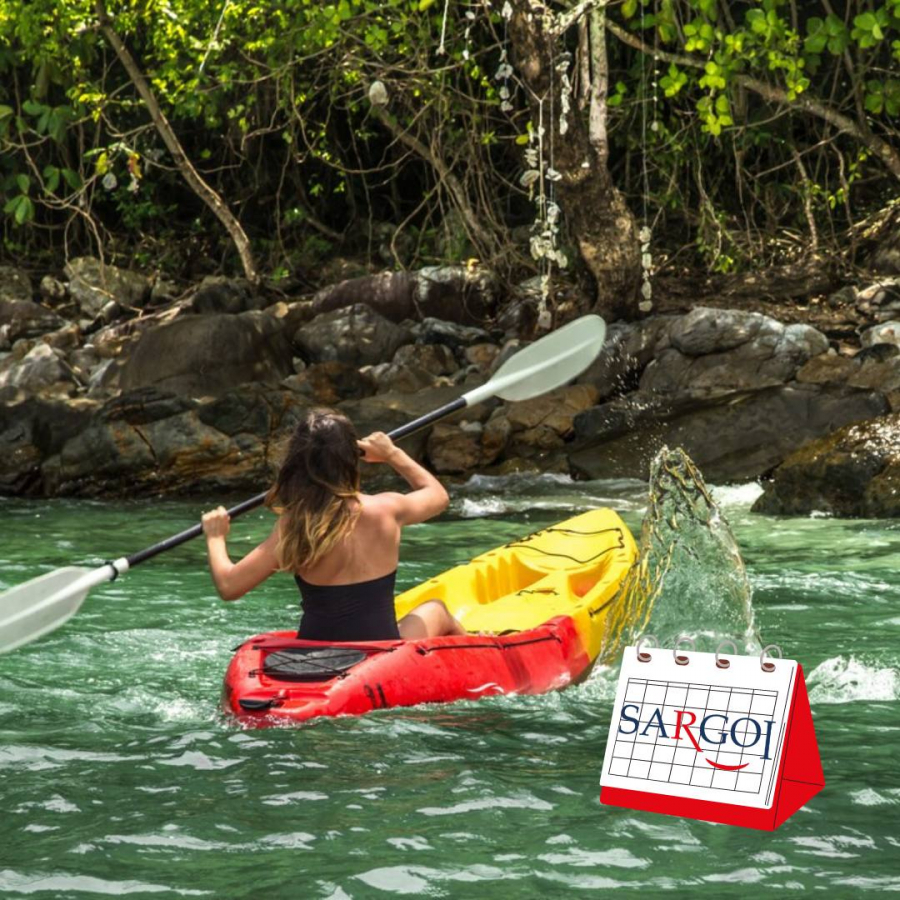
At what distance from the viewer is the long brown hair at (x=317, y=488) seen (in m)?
4.20

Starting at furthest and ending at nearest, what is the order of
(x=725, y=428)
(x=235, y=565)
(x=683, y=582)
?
(x=725, y=428)
(x=683, y=582)
(x=235, y=565)

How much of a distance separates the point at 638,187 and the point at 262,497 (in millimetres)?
8267

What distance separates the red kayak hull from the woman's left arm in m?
0.17

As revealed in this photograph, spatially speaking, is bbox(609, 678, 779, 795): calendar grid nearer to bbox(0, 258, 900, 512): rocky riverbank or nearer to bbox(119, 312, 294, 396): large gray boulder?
bbox(0, 258, 900, 512): rocky riverbank

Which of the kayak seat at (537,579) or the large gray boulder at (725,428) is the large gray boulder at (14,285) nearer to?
the large gray boulder at (725,428)

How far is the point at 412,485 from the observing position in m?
4.44

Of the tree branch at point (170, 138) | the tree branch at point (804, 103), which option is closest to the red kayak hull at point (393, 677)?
the tree branch at point (804, 103)

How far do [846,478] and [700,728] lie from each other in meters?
5.38

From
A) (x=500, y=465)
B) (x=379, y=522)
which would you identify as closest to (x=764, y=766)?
(x=379, y=522)

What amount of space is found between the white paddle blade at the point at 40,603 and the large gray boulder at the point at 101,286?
8.86 metres

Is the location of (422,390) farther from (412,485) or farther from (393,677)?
(393,677)

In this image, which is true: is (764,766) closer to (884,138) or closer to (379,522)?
(379,522)

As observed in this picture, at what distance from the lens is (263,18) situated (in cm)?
1102

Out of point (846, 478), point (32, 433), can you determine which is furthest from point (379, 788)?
point (32, 433)
